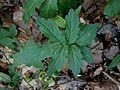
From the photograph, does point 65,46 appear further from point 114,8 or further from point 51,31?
point 114,8

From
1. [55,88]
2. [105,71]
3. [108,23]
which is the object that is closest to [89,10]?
[108,23]

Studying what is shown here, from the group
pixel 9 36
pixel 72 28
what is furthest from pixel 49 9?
pixel 9 36

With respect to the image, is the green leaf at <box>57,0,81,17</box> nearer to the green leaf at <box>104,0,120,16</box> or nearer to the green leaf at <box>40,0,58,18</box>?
the green leaf at <box>40,0,58,18</box>

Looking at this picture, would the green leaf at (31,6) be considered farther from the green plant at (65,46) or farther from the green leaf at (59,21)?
the green leaf at (59,21)

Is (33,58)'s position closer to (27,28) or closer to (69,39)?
(69,39)

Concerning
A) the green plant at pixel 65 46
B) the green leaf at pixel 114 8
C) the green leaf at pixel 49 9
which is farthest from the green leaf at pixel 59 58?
the green leaf at pixel 114 8

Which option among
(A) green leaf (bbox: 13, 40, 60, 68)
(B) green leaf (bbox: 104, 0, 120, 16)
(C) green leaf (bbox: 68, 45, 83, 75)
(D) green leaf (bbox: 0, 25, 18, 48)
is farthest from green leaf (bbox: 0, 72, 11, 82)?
(B) green leaf (bbox: 104, 0, 120, 16)
